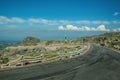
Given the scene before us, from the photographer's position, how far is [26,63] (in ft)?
77.5

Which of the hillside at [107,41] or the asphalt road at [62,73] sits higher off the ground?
the hillside at [107,41]

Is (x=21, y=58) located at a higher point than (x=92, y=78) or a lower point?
higher

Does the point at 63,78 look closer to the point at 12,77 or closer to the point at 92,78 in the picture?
the point at 92,78

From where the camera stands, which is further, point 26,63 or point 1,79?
point 26,63

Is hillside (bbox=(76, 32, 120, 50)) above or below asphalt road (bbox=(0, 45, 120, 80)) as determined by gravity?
above

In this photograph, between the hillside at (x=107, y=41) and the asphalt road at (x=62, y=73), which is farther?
the hillside at (x=107, y=41)

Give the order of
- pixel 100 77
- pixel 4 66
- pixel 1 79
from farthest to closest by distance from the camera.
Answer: pixel 4 66, pixel 100 77, pixel 1 79

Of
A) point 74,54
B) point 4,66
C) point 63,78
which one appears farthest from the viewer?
point 74,54

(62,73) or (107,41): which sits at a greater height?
(107,41)

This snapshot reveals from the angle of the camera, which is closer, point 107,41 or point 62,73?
point 62,73

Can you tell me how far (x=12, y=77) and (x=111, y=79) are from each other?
8392 mm

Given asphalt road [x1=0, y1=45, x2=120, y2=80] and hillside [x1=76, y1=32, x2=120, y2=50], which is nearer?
asphalt road [x1=0, y1=45, x2=120, y2=80]

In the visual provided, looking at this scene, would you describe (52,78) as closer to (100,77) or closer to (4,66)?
(100,77)

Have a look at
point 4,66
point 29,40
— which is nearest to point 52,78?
point 4,66
